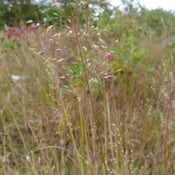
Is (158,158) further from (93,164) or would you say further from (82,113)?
(82,113)

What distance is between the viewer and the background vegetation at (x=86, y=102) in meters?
1.07

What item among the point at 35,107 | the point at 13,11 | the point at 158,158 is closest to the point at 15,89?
the point at 35,107

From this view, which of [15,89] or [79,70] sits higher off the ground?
[79,70]

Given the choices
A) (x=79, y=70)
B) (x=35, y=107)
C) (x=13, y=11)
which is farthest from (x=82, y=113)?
(x=13, y=11)

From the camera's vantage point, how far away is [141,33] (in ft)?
11.1

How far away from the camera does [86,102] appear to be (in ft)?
3.53

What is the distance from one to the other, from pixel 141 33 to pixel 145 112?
171 centimetres

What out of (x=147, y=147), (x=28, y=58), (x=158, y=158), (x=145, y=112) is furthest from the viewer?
(x=28, y=58)

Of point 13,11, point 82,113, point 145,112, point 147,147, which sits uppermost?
point 13,11

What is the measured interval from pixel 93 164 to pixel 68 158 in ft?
1.28

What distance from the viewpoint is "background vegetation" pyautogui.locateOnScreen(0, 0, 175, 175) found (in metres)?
1.07

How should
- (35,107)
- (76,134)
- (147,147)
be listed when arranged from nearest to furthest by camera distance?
1. (76,134)
2. (147,147)
3. (35,107)

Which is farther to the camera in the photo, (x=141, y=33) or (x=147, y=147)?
(x=141, y=33)

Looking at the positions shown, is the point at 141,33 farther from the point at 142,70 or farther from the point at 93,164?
the point at 93,164
